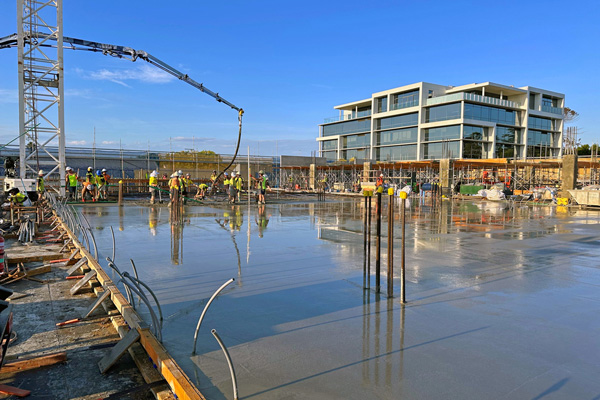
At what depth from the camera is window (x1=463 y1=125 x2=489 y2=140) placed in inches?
2228

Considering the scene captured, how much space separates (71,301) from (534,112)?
2829 inches

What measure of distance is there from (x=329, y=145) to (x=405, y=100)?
22046 mm

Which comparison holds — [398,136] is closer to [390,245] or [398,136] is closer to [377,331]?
[390,245]

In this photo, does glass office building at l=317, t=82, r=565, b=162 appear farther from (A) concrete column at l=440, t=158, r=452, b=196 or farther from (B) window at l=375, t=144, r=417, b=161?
(A) concrete column at l=440, t=158, r=452, b=196

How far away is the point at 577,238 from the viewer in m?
11.6

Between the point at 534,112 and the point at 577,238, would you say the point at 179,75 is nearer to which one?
the point at 577,238

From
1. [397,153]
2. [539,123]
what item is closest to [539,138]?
[539,123]

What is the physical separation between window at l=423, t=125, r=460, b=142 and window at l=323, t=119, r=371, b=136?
13.3 metres

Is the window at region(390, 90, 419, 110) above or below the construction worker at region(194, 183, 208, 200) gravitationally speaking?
Answer: above

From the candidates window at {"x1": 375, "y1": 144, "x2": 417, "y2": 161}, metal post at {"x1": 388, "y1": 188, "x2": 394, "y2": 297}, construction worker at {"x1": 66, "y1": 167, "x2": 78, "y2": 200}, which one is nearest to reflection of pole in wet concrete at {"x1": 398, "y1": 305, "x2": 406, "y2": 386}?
metal post at {"x1": 388, "y1": 188, "x2": 394, "y2": 297}

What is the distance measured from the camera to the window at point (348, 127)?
2899 inches

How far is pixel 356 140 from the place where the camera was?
249 feet

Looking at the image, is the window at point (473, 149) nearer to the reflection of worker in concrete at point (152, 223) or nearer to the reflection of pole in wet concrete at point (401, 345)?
the reflection of worker in concrete at point (152, 223)

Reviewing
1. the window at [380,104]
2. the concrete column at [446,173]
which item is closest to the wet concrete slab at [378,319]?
the concrete column at [446,173]
